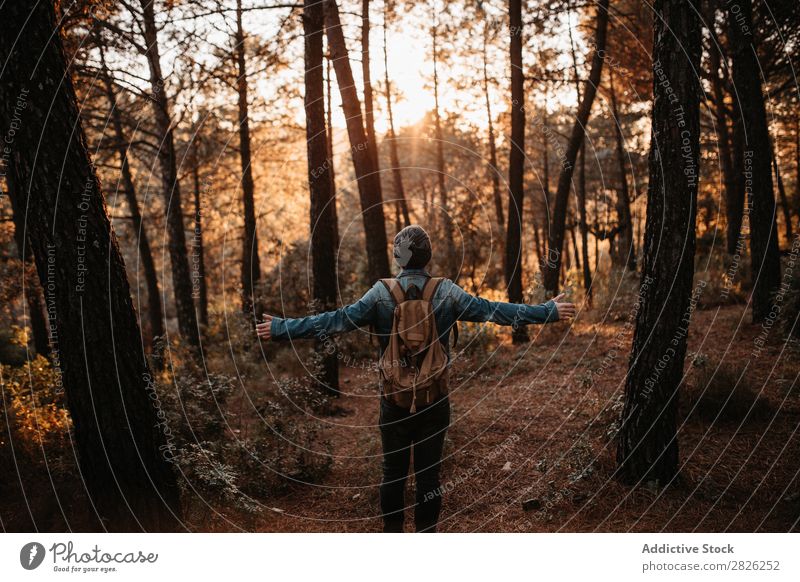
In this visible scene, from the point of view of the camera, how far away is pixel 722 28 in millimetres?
14469

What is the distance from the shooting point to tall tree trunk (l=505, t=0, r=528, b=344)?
11680 millimetres

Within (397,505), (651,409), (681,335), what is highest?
(681,335)

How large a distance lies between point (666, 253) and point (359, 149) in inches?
261

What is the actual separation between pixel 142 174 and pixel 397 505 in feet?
63.2

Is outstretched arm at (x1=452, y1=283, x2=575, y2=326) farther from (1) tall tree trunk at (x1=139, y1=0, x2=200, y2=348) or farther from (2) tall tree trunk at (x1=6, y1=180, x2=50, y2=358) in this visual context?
(1) tall tree trunk at (x1=139, y1=0, x2=200, y2=348)

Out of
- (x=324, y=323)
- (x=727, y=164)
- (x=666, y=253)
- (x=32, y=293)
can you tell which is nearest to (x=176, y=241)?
(x=32, y=293)

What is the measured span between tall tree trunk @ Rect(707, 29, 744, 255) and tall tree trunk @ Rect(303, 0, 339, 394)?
406 inches

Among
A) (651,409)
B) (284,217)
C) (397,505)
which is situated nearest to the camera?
(397,505)

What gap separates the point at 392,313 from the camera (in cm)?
430
